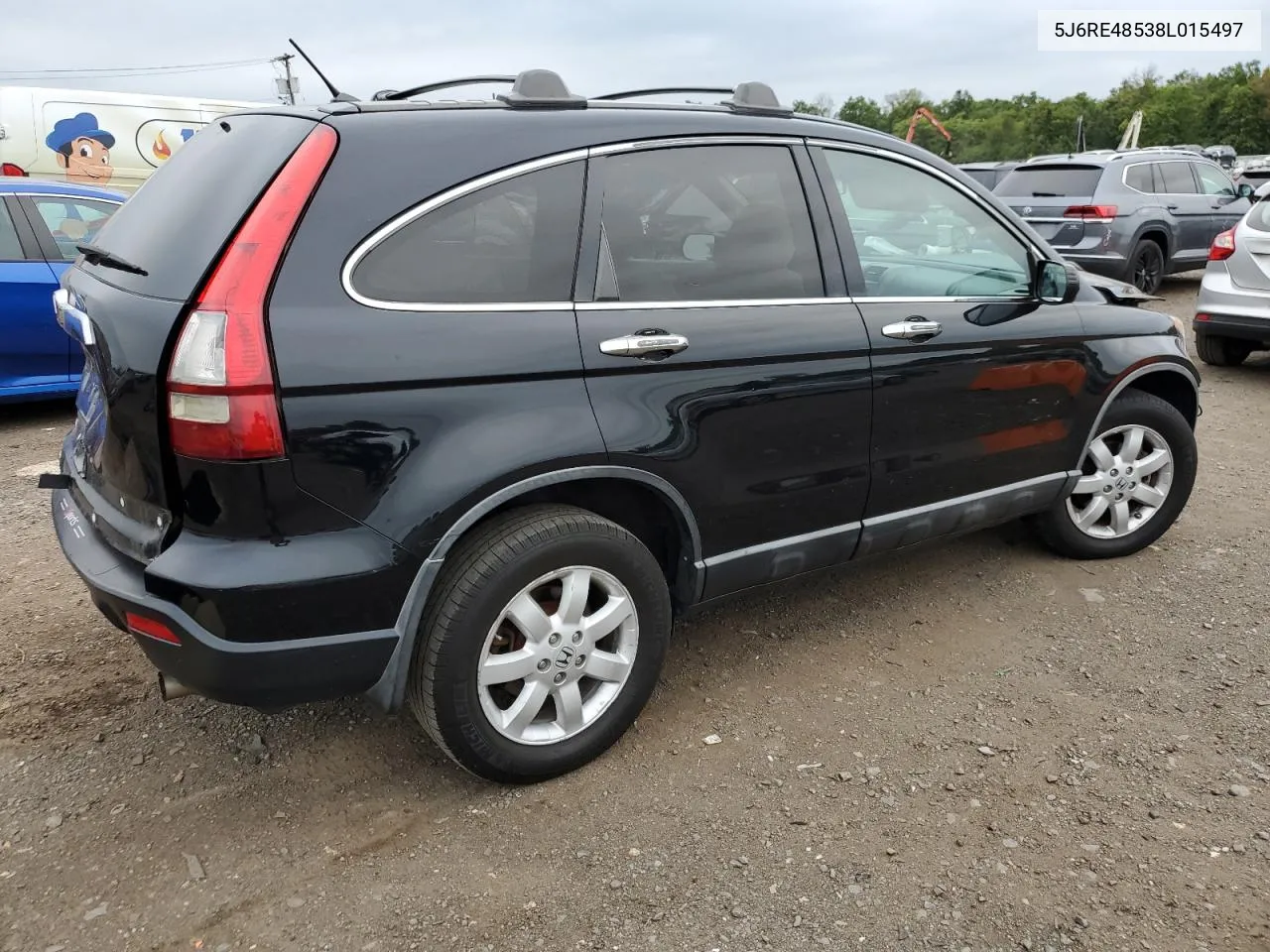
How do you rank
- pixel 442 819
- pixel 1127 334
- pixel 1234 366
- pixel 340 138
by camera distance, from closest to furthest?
pixel 340 138 → pixel 442 819 → pixel 1127 334 → pixel 1234 366

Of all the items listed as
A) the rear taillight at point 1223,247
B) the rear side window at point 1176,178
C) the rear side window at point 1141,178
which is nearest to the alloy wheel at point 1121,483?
the rear taillight at point 1223,247

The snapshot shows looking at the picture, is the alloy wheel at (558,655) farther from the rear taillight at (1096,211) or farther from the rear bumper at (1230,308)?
the rear taillight at (1096,211)

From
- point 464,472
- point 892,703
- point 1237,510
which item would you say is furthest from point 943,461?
point 1237,510

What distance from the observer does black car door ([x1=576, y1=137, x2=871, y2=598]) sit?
102 inches

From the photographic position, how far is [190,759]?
9.16ft

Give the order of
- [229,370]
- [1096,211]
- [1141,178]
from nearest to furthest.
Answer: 1. [229,370]
2. [1096,211]
3. [1141,178]

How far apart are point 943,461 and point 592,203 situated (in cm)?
154

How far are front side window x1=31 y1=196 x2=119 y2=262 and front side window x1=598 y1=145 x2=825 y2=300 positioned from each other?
5.02 m

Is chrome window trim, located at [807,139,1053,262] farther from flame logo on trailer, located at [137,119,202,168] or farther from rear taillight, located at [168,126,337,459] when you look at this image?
flame logo on trailer, located at [137,119,202,168]

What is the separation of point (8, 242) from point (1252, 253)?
28.8ft

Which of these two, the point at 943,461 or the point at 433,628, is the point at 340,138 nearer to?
the point at 433,628

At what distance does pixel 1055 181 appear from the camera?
11.0 metres

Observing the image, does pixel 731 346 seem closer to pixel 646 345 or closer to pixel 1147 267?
pixel 646 345

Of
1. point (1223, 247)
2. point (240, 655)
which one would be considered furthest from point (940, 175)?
point (1223, 247)
